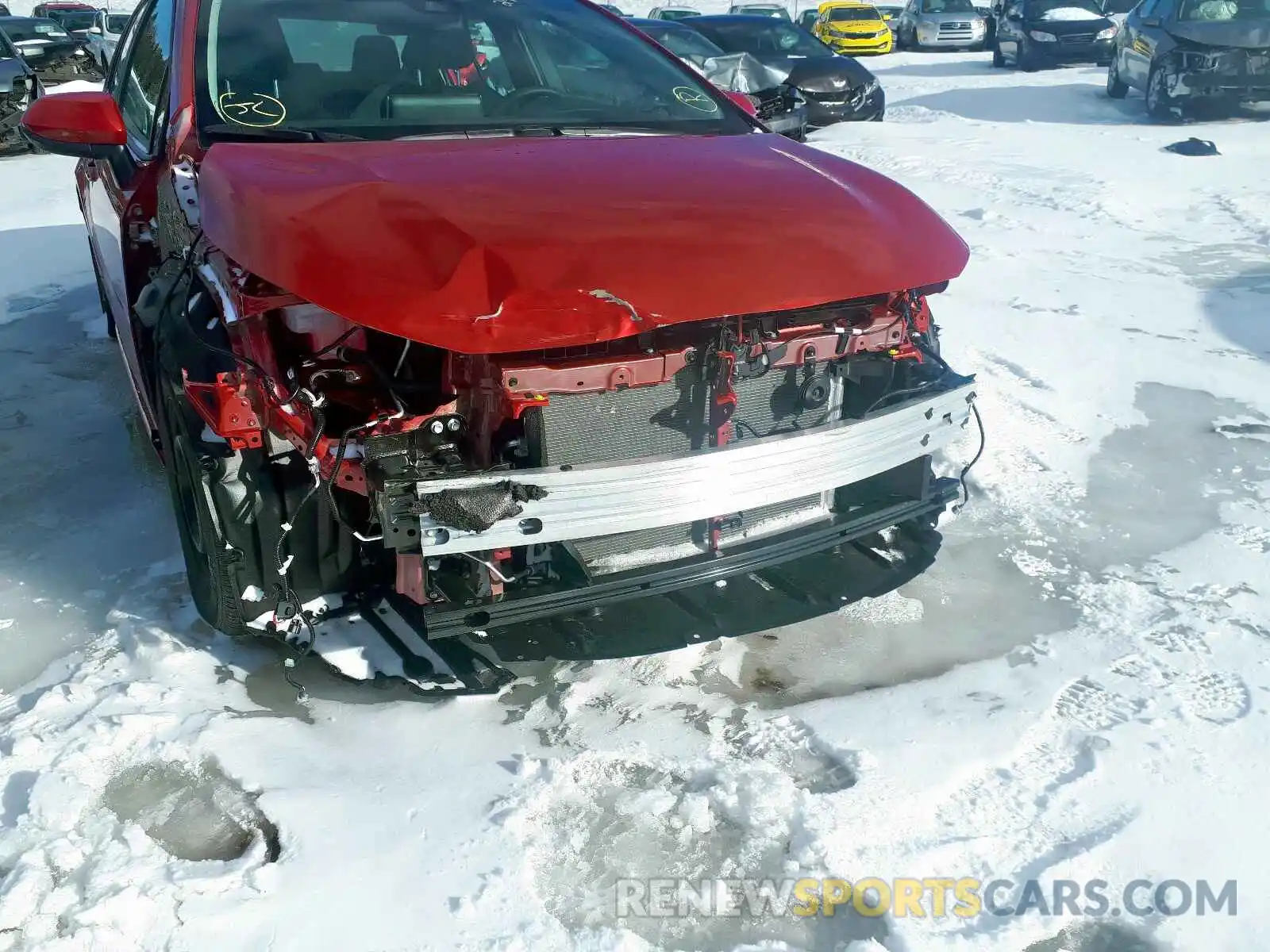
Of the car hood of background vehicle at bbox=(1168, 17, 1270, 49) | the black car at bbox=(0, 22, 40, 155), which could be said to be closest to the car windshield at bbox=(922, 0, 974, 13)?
the car hood of background vehicle at bbox=(1168, 17, 1270, 49)

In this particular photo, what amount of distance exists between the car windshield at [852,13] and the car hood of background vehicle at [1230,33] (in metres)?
12.3

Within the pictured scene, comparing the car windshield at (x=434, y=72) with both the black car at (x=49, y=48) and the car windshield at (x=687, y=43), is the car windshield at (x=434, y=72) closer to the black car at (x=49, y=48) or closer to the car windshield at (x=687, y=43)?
the car windshield at (x=687, y=43)

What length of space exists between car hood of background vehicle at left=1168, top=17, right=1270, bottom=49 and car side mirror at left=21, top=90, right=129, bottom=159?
1147 cm

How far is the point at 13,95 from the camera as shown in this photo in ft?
36.9

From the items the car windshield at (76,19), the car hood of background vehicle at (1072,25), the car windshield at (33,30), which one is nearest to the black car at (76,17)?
the car windshield at (76,19)

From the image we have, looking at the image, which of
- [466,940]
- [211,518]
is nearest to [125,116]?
[211,518]

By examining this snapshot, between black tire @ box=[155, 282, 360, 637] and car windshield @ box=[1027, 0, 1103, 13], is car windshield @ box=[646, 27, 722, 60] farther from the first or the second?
black tire @ box=[155, 282, 360, 637]

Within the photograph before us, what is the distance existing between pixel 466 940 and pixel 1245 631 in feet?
7.75

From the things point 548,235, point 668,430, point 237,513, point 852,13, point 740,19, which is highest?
point 852,13

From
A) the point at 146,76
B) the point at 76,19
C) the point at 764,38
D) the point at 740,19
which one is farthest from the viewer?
the point at 76,19

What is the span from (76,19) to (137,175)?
1000 inches

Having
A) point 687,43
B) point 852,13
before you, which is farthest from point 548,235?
point 852,13

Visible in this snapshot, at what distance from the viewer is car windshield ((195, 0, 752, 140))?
304cm

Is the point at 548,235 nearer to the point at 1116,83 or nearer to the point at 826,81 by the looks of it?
the point at 826,81
